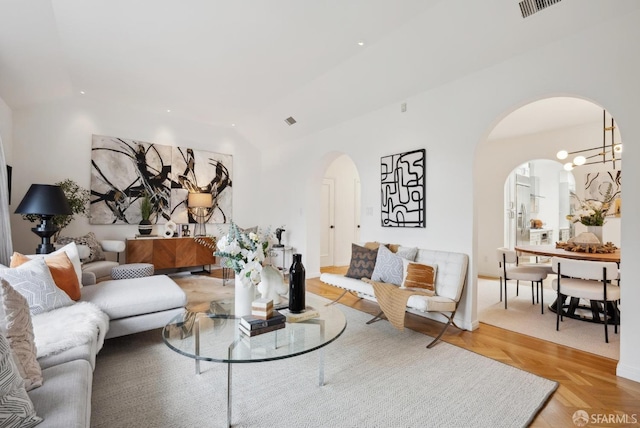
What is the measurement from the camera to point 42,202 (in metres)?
3.52

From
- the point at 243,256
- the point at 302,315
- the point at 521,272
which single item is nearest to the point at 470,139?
the point at 521,272

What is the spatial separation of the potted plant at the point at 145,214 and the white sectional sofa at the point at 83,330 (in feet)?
8.23

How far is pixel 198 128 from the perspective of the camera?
6281mm

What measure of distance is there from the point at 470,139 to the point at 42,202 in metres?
4.80

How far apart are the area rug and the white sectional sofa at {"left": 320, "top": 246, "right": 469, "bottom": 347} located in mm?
376

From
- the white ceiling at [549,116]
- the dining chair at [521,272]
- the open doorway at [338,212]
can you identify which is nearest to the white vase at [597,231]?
the dining chair at [521,272]

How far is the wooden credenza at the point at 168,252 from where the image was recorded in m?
5.12

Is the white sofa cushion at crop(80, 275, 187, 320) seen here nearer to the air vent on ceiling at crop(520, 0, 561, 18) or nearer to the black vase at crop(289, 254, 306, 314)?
the black vase at crop(289, 254, 306, 314)

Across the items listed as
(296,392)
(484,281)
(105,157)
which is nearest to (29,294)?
(296,392)

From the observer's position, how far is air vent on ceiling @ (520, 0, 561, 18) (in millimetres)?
2389

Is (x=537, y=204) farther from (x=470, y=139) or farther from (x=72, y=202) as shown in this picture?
(x=72, y=202)

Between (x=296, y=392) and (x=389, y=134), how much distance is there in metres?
3.28

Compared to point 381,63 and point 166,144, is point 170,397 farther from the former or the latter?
point 166,144

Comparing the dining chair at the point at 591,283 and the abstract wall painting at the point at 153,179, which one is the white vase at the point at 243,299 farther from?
the abstract wall painting at the point at 153,179
